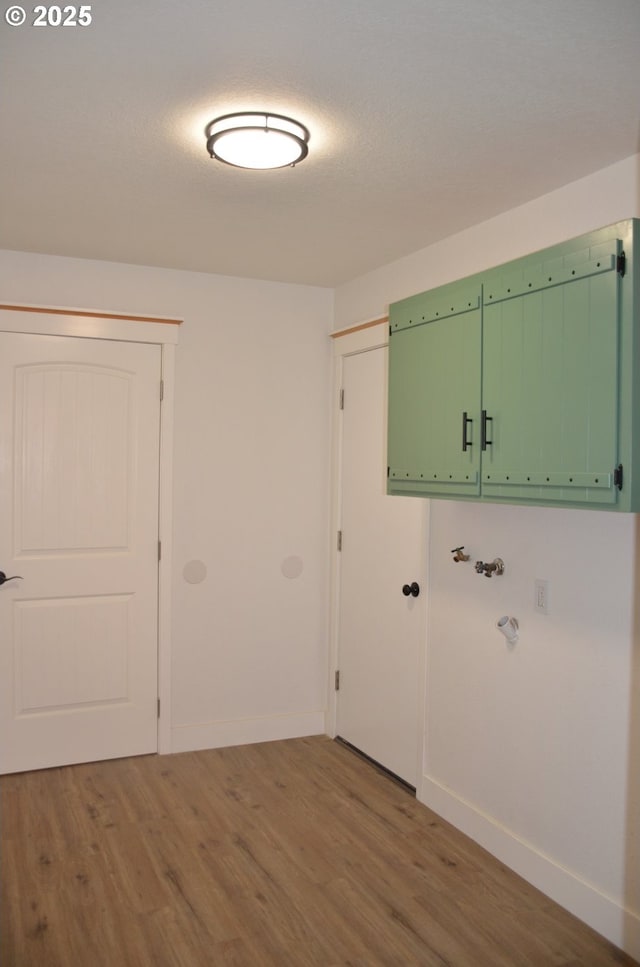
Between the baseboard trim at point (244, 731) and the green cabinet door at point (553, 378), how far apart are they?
2.31 m

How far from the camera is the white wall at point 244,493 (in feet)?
14.0

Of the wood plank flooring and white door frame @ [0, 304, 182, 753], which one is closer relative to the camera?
the wood plank flooring

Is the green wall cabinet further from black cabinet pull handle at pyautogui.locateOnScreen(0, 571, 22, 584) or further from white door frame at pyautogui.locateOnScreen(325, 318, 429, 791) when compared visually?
black cabinet pull handle at pyautogui.locateOnScreen(0, 571, 22, 584)

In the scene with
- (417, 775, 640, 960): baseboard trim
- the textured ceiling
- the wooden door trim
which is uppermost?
the textured ceiling

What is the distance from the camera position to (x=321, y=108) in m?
2.27

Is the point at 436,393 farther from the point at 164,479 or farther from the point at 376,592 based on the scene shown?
the point at 164,479

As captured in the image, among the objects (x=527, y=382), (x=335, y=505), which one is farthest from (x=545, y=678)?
(x=335, y=505)

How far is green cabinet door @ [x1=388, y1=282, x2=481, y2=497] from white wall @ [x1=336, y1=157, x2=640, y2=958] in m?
0.36

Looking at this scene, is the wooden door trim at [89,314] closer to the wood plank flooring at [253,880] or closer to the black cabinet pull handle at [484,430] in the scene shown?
the black cabinet pull handle at [484,430]

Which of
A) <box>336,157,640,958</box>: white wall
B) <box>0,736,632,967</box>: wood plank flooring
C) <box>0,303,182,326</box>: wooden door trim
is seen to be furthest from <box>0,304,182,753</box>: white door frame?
<box>336,157,640,958</box>: white wall

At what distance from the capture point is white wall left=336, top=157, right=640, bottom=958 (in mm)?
2582

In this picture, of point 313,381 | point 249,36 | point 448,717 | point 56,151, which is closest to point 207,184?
point 56,151

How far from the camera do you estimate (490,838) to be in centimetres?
319

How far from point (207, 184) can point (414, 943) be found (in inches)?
108
